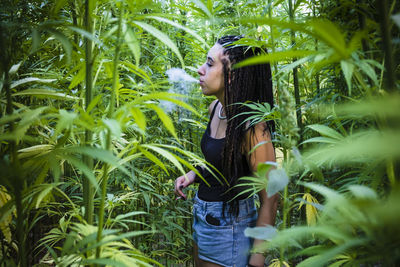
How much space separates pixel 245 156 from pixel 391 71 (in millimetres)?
777

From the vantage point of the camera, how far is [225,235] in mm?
1132

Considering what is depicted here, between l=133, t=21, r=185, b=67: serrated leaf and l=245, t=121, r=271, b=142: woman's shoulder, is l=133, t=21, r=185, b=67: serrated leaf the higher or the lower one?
A: the higher one

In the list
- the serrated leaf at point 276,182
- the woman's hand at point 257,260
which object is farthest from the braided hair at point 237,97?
the serrated leaf at point 276,182

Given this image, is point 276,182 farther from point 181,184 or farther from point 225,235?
point 181,184

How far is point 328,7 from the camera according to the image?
2.66ft

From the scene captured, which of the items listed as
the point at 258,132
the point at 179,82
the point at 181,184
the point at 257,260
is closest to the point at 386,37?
the point at 258,132

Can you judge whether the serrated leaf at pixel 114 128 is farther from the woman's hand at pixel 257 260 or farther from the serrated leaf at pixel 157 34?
the woman's hand at pixel 257 260

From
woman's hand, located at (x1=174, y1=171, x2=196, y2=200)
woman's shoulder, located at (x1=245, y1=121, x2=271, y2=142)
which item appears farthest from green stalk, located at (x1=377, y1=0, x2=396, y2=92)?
woman's hand, located at (x1=174, y1=171, x2=196, y2=200)

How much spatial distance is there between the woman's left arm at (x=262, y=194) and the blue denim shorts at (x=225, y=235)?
4.1 inches

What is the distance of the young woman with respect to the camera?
111cm

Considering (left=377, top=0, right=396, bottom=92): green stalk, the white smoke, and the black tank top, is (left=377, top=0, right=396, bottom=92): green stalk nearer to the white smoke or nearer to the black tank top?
the black tank top

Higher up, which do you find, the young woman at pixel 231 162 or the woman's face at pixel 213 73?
the woman's face at pixel 213 73

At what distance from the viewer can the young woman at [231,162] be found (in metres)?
1.11

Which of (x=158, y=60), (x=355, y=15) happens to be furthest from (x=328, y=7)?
(x=158, y=60)
